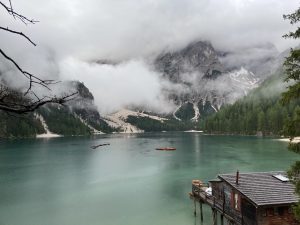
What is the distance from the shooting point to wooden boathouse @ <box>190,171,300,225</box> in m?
38.5

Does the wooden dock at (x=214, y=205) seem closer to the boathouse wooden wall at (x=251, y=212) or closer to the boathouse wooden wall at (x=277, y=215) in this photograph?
the boathouse wooden wall at (x=251, y=212)

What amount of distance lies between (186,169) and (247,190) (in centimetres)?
7155

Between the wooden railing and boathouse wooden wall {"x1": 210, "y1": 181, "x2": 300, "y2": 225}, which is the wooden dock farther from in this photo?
boathouse wooden wall {"x1": 210, "y1": 181, "x2": 300, "y2": 225}

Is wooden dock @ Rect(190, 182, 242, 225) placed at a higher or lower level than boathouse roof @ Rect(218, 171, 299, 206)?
lower

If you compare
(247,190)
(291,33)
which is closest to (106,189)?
(247,190)

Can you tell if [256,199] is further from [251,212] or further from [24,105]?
[24,105]

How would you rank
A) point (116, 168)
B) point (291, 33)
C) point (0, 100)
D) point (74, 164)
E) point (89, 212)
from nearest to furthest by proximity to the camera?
point (0, 100) → point (291, 33) → point (89, 212) → point (116, 168) → point (74, 164)

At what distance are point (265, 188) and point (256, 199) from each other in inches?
135

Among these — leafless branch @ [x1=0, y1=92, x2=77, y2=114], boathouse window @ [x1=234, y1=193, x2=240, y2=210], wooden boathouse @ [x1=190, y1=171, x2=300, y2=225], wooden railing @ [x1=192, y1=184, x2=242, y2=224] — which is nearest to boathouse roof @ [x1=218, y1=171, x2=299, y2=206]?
wooden boathouse @ [x1=190, y1=171, x2=300, y2=225]

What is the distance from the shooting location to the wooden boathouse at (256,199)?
38500 mm

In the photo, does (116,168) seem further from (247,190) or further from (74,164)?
(247,190)

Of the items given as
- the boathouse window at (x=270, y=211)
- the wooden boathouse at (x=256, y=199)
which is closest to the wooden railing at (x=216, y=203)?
the wooden boathouse at (x=256, y=199)

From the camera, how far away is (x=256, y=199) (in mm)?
39031

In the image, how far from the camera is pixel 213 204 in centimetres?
5284
